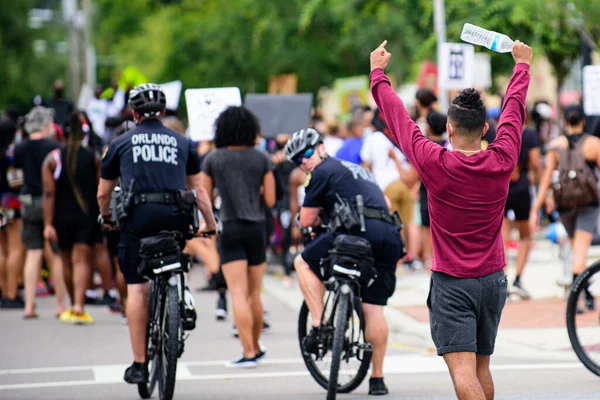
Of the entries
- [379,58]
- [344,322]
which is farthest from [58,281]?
[379,58]

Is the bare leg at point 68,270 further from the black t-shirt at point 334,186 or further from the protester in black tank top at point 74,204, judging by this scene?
the black t-shirt at point 334,186

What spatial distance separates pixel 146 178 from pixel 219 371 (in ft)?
6.57

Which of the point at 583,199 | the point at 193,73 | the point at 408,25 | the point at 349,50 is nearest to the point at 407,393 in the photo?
the point at 583,199

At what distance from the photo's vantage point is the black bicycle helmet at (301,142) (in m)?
8.43

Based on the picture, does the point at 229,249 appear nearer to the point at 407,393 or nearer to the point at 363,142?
the point at 407,393

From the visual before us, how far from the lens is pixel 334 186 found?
833cm

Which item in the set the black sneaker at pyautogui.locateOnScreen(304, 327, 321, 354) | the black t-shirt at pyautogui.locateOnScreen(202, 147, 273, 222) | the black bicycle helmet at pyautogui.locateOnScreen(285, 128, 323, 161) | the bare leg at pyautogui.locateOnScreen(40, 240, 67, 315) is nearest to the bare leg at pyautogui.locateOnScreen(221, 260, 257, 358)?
the black t-shirt at pyautogui.locateOnScreen(202, 147, 273, 222)

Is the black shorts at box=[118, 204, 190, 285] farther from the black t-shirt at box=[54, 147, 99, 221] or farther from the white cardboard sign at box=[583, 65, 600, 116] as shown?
the white cardboard sign at box=[583, 65, 600, 116]

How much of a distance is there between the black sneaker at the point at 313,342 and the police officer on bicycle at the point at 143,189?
3.52 ft

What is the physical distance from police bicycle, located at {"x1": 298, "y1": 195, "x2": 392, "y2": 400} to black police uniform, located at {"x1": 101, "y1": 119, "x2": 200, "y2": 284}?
0.94 m

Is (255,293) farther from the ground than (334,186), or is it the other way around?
(334,186)

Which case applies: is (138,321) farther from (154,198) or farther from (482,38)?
(482,38)

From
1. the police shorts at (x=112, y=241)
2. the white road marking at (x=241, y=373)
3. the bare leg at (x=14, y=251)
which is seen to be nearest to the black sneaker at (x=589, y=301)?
the white road marking at (x=241, y=373)

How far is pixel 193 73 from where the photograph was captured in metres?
39.8
